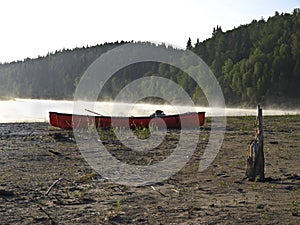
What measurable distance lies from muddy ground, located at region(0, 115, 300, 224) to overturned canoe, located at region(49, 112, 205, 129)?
951cm

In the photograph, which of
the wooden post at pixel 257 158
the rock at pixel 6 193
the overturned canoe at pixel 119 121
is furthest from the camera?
the overturned canoe at pixel 119 121

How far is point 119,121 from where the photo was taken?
23.9 metres

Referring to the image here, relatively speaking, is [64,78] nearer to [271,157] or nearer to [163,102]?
[163,102]

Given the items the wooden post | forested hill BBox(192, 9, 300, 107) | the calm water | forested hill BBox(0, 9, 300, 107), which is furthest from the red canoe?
forested hill BBox(192, 9, 300, 107)

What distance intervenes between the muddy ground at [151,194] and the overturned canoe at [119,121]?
951 centimetres

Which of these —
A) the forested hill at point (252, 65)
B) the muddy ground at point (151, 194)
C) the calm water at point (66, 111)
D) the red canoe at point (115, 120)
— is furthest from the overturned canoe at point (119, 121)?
the forested hill at point (252, 65)

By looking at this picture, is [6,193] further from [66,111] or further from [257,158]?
[66,111]

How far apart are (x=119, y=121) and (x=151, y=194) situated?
15.3m

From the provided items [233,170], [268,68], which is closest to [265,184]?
[233,170]

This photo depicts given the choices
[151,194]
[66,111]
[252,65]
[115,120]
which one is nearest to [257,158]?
[151,194]

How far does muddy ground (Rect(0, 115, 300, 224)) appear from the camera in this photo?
7094mm

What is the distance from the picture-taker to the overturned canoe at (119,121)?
78.1ft

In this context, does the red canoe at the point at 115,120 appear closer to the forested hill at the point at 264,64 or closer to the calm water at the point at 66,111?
the calm water at the point at 66,111

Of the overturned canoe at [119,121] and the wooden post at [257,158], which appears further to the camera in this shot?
the overturned canoe at [119,121]
